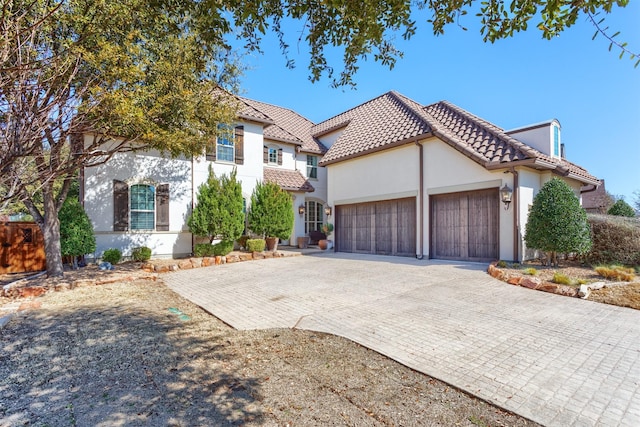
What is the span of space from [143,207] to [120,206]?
2.61 feet

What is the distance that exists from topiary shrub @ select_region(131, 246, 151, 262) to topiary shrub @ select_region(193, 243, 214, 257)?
1.67m

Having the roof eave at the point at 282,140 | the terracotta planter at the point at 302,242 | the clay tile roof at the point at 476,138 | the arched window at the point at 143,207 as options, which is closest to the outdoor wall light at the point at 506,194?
the clay tile roof at the point at 476,138

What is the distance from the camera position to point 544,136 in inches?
416

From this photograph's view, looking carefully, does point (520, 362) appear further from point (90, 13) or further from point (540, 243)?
point (90, 13)

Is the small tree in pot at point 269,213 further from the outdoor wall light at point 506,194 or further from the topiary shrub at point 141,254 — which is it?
the outdoor wall light at point 506,194

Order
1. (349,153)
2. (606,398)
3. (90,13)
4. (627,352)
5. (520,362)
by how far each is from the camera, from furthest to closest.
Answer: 1. (349,153)
2. (90,13)
3. (627,352)
4. (520,362)
5. (606,398)

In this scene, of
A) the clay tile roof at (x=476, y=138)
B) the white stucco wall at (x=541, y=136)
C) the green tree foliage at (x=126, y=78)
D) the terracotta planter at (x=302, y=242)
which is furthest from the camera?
the terracotta planter at (x=302, y=242)

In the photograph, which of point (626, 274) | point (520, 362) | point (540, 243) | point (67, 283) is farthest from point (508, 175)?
point (67, 283)

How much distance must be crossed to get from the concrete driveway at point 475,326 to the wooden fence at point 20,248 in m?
5.27

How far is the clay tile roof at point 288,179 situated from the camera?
16734 mm

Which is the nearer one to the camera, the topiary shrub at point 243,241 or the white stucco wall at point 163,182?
the white stucco wall at point 163,182

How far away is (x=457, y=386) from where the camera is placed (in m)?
3.24

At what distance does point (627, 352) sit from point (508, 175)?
6683 millimetres

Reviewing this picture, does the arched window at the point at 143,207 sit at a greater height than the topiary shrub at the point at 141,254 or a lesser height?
greater
